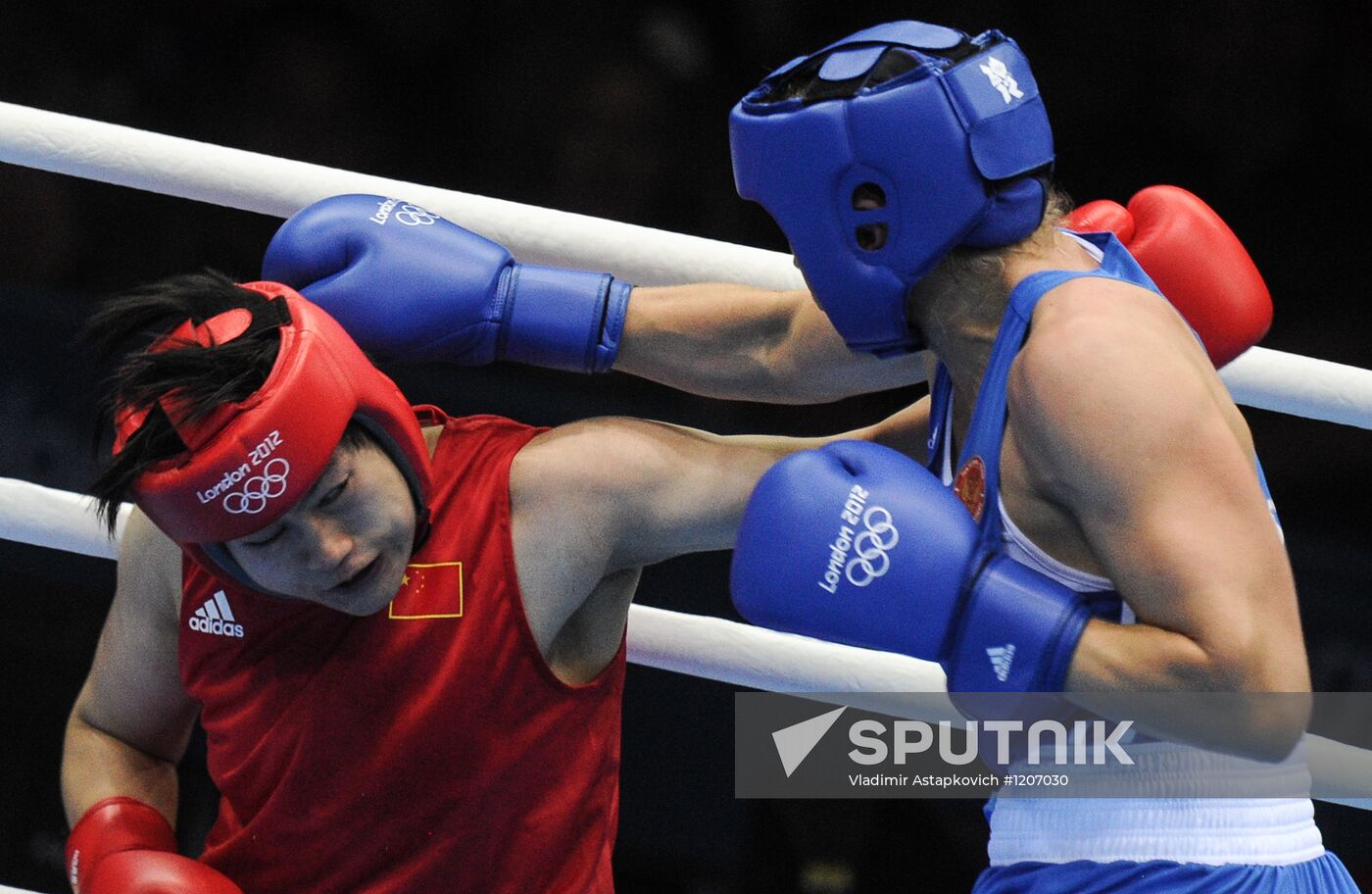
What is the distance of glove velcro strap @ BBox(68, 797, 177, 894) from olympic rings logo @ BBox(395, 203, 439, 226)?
0.71 meters

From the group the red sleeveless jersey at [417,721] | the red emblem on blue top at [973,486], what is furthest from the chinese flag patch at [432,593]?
the red emblem on blue top at [973,486]

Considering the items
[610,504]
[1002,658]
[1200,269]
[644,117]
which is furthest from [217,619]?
[644,117]

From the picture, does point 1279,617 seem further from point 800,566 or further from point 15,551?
point 15,551

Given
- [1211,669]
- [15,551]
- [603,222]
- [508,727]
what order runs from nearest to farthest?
[1211,669] → [508,727] → [603,222] → [15,551]

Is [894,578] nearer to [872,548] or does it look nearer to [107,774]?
[872,548]

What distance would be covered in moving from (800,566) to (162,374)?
604mm

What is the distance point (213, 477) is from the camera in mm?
1383

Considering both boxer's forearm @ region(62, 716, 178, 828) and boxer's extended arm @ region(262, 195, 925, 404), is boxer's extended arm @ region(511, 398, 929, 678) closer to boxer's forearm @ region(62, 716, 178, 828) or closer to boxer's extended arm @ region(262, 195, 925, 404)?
boxer's extended arm @ region(262, 195, 925, 404)

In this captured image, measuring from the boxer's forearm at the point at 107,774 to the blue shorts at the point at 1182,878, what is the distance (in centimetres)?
98

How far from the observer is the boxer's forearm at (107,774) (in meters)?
1.73

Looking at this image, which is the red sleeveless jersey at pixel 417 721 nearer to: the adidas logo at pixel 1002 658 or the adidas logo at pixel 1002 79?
the adidas logo at pixel 1002 658

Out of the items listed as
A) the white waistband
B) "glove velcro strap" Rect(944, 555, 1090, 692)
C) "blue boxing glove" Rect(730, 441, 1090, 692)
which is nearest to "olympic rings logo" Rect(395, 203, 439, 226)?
"blue boxing glove" Rect(730, 441, 1090, 692)

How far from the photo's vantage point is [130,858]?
1615 millimetres

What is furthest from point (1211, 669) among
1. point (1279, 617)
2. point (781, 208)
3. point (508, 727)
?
point (508, 727)
